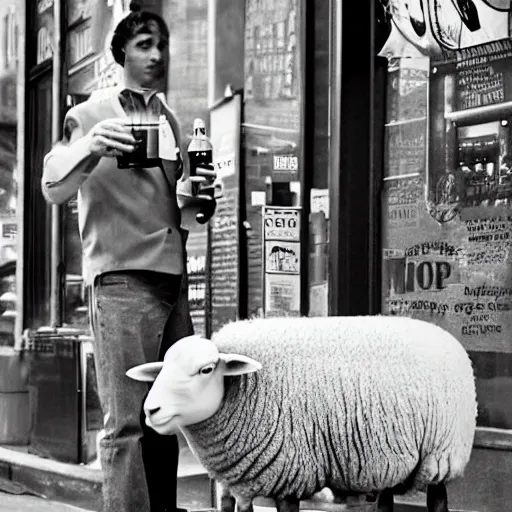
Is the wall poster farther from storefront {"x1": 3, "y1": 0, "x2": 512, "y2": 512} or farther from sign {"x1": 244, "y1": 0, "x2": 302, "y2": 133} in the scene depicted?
sign {"x1": 244, "y1": 0, "x2": 302, "y2": 133}

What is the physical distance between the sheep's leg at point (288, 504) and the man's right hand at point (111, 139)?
1753mm

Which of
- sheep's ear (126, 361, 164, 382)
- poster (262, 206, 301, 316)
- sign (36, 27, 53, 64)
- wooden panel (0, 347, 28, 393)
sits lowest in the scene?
wooden panel (0, 347, 28, 393)

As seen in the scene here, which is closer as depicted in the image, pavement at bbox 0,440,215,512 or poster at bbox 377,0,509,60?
poster at bbox 377,0,509,60

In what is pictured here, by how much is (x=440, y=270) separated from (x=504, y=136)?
2.33 ft

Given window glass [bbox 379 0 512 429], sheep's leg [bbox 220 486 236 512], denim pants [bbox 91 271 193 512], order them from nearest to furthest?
sheep's leg [bbox 220 486 236 512] → denim pants [bbox 91 271 193 512] → window glass [bbox 379 0 512 429]

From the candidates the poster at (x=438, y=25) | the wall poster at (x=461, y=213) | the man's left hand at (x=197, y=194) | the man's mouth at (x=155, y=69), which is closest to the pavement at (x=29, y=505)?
the man's left hand at (x=197, y=194)

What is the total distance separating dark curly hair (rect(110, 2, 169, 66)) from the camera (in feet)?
19.7

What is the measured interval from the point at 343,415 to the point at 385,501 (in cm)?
49

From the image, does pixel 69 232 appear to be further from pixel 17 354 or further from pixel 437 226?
pixel 437 226

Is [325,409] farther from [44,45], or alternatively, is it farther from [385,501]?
[44,45]

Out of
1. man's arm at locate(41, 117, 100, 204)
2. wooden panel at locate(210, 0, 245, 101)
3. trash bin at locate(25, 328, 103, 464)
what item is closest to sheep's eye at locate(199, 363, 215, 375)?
man's arm at locate(41, 117, 100, 204)

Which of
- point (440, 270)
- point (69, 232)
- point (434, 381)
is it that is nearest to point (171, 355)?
point (434, 381)

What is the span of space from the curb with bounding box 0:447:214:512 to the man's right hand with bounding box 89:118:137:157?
186cm

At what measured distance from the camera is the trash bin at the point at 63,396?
779 centimetres
